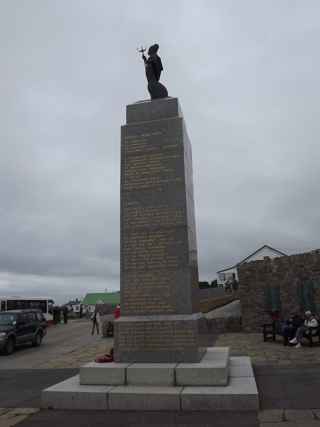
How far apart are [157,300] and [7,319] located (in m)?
13.0

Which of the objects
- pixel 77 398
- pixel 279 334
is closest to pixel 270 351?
pixel 279 334

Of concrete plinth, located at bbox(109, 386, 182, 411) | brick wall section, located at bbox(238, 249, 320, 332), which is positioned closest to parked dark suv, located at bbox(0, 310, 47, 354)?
brick wall section, located at bbox(238, 249, 320, 332)

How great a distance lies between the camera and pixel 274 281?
63.6 feet

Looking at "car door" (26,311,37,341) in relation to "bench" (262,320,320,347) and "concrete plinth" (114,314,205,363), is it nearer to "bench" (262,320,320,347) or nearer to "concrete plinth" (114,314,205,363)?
"bench" (262,320,320,347)

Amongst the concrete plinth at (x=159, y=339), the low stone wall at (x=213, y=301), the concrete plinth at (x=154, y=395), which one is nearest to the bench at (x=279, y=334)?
the low stone wall at (x=213, y=301)

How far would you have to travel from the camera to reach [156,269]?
8195 mm

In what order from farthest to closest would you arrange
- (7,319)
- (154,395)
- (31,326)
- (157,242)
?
(31,326), (7,319), (157,242), (154,395)

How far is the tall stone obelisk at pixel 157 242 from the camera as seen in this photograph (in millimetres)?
7781

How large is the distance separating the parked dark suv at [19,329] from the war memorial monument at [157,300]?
432 inches

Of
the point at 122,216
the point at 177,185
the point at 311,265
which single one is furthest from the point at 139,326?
the point at 311,265

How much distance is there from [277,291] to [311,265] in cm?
191

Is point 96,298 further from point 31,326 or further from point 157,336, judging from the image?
point 157,336

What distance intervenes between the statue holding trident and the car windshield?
1316cm

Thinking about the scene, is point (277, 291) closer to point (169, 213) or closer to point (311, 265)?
point (311, 265)
